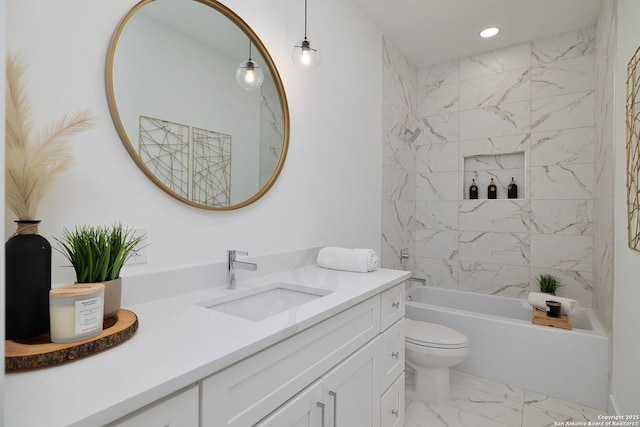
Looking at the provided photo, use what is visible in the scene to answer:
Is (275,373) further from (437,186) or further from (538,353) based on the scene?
(437,186)

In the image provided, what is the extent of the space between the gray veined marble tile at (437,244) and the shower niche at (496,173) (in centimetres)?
42

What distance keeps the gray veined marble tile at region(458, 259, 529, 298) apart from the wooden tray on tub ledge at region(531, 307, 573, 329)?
59cm

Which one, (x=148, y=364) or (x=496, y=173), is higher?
(x=496, y=173)

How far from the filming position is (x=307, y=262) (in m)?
1.83

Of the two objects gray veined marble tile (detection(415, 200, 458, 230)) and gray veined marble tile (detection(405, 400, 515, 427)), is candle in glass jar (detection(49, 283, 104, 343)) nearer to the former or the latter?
gray veined marble tile (detection(405, 400, 515, 427))

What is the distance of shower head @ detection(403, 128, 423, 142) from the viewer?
314 centimetres

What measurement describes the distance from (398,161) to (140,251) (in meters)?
2.39

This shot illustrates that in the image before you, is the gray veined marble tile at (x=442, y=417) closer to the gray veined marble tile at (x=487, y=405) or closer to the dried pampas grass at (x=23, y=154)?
the gray veined marble tile at (x=487, y=405)

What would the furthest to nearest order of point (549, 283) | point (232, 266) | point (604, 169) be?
point (549, 283), point (604, 169), point (232, 266)

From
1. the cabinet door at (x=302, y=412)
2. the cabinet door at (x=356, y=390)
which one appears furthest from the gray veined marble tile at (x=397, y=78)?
the cabinet door at (x=302, y=412)

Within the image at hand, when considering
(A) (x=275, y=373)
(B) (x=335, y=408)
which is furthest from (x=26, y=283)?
(B) (x=335, y=408)

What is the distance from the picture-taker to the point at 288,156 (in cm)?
175

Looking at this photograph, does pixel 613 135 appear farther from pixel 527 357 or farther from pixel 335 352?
pixel 335 352

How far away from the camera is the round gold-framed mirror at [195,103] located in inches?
43.3
